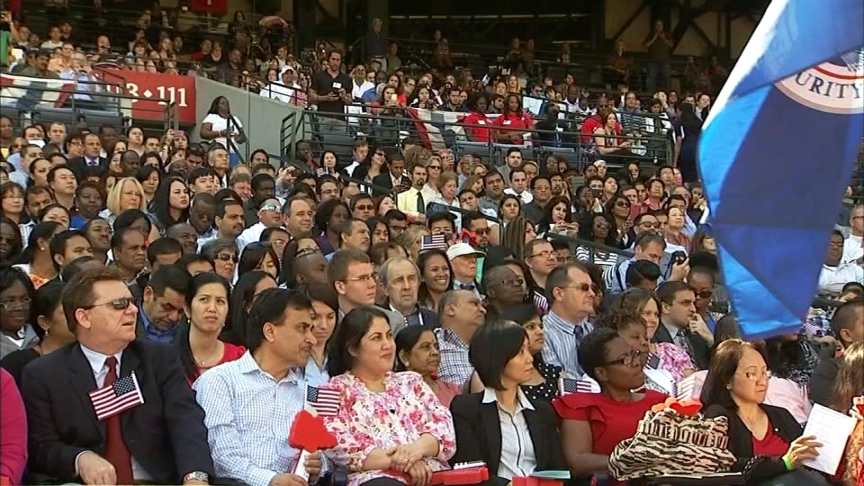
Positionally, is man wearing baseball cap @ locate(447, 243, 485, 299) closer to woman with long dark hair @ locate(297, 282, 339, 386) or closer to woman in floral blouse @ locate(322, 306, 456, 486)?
woman with long dark hair @ locate(297, 282, 339, 386)

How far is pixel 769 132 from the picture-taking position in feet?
15.0

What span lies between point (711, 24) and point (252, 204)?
20687mm

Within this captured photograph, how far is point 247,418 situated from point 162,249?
2.66m

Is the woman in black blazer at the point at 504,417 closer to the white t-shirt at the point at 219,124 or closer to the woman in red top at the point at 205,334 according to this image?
the woman in red top at the point at 205,334

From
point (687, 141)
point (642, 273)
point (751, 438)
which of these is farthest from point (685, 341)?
point (687, 141)

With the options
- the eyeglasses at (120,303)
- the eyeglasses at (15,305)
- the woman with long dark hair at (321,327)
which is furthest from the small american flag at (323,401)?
the eyeglasses at (15,305)

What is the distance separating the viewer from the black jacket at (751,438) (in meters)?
5.58

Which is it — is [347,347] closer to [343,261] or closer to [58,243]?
[343,261]

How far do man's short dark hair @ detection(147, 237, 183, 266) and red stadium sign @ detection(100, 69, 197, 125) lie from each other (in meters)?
8.57

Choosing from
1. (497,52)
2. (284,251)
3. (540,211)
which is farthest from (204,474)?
(497,52)

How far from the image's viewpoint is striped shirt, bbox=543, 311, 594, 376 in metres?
7.21

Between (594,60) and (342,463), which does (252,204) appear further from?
(594,60)

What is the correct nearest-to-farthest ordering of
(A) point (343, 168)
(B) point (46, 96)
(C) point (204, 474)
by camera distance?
(C) point (204, 474)
(B) point (46, 96)
(A) point (343, 168)

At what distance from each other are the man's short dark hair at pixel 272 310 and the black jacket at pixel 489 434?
2.79ft
